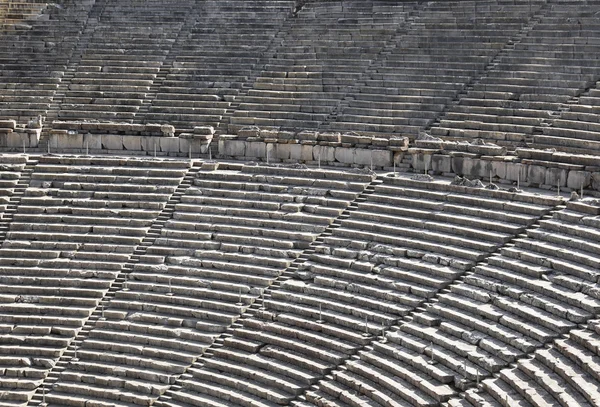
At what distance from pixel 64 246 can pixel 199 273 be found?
3.47 m

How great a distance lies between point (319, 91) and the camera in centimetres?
3434

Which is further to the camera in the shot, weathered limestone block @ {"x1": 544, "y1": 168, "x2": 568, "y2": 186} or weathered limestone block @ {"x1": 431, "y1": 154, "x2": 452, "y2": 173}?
weathered limestone block @ {"x1": 431, "y1": 154, "x2": 452, "y2": 173}

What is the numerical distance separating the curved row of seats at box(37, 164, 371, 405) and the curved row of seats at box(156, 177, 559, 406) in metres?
0.62

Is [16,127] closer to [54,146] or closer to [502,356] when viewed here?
[54,146]

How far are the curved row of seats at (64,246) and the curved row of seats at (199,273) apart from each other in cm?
59

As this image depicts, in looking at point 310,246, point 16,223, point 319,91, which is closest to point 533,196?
point 310,246

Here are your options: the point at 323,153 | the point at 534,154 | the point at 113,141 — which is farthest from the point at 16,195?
the point at 534,154

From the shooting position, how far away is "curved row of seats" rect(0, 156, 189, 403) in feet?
90.2

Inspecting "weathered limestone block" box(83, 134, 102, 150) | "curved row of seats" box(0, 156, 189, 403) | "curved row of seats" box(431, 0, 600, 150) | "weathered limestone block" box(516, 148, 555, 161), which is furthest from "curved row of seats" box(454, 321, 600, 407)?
"weathered limestone block" box(83, 134, 102, 150)

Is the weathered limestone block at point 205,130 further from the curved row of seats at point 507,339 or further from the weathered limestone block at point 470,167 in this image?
the curved row of seats at point 507,339

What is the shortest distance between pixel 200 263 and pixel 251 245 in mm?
1101

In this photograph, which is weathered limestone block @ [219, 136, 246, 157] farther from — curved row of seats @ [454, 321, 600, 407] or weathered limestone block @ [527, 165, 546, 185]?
curved row of seats @ [454, 321, 600, 407]

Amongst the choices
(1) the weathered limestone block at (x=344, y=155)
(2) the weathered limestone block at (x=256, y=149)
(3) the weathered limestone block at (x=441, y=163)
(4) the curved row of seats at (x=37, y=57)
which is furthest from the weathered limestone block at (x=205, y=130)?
(3) the weathered limestone block at (x=441, y=163)

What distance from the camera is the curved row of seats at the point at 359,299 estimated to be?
78.6ft
